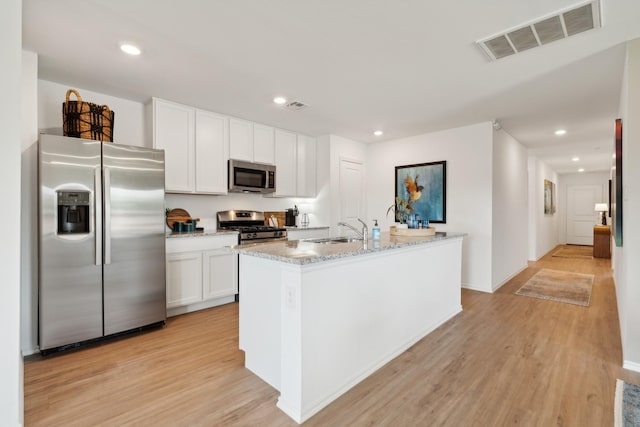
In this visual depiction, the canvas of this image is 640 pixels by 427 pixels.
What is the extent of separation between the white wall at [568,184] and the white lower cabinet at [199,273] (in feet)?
34.9

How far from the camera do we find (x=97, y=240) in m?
2.69

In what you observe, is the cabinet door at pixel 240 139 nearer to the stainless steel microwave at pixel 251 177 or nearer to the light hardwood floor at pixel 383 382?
the stainless steel microwave at pixel 251 177

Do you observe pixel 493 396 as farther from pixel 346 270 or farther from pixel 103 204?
pixel 103 204

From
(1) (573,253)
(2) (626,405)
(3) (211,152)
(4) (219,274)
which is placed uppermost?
(3) (211,152)

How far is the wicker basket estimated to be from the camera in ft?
9.13

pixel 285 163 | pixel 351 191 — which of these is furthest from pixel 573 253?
pixel 285 163

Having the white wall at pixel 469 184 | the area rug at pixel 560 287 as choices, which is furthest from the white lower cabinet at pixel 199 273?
the area rug at pixel 560 287

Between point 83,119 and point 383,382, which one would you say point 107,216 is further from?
point 383,382

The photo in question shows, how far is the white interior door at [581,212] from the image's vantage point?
31.2 ft

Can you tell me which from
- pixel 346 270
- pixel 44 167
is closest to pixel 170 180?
pixel 44 167

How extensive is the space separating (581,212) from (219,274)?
11.2 m

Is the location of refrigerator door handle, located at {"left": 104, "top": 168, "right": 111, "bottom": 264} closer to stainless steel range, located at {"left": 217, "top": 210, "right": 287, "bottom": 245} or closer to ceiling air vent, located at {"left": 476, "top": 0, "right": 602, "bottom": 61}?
stainless steel range, located at {"left": 217, "top": 210, "right": 287, "bottom": 245}

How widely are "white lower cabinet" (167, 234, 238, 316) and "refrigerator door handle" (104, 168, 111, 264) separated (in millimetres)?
648

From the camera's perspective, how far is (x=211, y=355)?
2.55 metres
